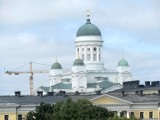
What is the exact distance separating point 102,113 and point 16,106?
59.7 ft

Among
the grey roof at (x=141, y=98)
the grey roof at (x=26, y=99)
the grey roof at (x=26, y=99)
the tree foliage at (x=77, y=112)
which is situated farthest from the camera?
the grey roof at (x=141, y=98)

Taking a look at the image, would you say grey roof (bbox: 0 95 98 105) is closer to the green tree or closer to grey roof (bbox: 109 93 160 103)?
grey roof (bbox: 109 93 160 103)

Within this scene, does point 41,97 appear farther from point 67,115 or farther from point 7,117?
point 67,115

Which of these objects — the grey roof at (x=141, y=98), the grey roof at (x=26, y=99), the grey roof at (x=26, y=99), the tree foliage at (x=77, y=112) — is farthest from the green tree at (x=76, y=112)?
the grey roof at (x=141, y=98)

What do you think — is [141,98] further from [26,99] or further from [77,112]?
[77,112]

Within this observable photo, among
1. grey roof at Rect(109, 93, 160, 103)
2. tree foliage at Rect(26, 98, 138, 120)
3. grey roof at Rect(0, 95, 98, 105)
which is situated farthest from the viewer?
grey roof at Rect(109, 93, 160, 103)

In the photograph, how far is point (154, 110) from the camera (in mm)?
134125

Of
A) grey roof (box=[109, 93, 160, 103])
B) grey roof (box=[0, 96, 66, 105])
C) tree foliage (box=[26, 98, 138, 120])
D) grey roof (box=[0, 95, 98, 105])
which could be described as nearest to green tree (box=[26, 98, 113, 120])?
tree foliage (box=[26, 98, 138, 120])

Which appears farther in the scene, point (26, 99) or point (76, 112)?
point (26, 99)

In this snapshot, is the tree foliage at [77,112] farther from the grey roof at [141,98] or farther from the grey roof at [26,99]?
the grey roof at [141,98]

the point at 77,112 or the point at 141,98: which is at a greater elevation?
the point at 141,98

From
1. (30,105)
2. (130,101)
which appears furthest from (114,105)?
(30,105)

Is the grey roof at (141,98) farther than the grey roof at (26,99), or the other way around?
the grey roof at (141,98)

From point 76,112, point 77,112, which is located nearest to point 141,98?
point 76,112
